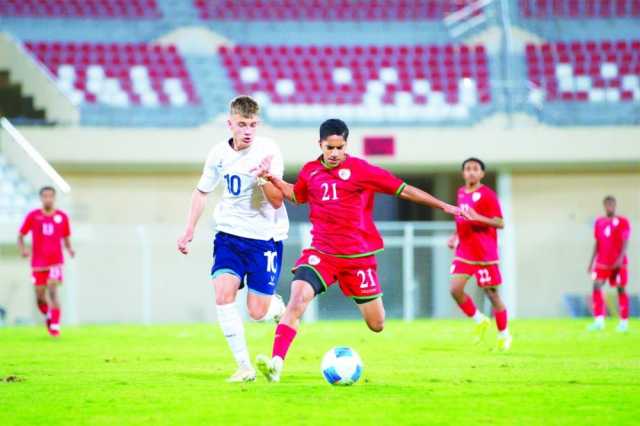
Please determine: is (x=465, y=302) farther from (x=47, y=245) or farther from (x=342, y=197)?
(x=47, y=245)

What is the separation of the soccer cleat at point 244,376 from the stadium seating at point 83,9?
817 inches

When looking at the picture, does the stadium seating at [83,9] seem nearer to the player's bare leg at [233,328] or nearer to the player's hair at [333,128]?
the player's bare leg at [233,328]

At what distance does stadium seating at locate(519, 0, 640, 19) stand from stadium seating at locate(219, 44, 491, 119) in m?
2.14

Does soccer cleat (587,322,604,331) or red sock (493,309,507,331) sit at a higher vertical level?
soccer cleat (587,322,604,331)

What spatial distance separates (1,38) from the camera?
2712cm

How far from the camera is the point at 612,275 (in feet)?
66.9

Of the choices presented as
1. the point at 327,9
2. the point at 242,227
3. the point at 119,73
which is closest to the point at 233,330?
the point at 242,227

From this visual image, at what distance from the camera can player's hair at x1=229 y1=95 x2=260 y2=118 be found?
9523 millimetres

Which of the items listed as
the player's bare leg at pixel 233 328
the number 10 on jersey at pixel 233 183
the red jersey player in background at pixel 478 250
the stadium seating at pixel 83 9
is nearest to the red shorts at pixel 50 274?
the red jersey player in background at pixel 478 250

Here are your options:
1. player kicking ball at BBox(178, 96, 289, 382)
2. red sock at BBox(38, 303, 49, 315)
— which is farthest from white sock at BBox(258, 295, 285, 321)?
red sock at BBox(38, 303, 49, 315)

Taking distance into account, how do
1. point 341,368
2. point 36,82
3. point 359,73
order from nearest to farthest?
point 341,368
point 36,82
point 359,73

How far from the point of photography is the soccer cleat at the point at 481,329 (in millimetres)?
15000

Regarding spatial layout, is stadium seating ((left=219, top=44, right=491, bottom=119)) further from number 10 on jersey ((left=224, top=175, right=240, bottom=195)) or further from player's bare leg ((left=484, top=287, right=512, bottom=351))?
number 10 on jersey ((left=224, top=175, right=240, bottom=195))

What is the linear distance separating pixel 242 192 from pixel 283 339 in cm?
133
